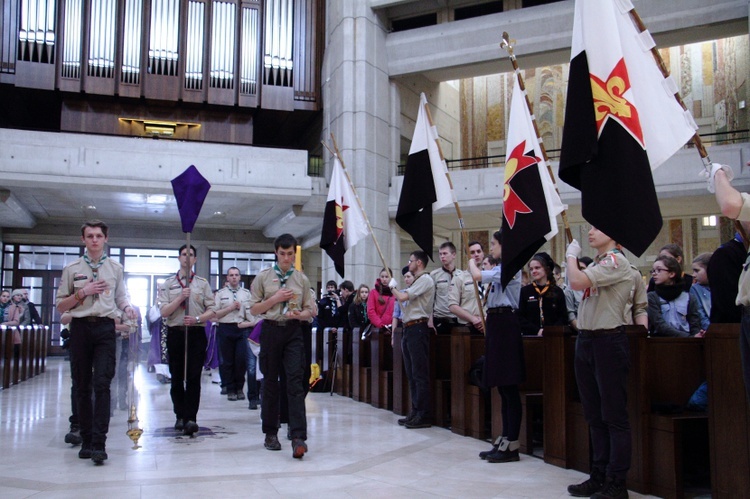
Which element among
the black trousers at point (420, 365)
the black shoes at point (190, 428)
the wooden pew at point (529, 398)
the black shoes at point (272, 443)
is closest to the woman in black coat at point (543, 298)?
the wooden pew at point (529, 398)

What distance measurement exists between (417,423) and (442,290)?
4.84ft

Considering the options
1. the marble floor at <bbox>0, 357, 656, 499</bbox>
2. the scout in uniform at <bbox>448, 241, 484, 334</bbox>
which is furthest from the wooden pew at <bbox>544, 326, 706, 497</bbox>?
the scout in uniform at <bbox>448, 241, 484, 334</bbox>

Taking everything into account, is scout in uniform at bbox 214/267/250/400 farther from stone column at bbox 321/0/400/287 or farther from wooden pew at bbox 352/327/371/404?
stone column at bbox 321/0/400/287

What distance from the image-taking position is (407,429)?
7.16 metres

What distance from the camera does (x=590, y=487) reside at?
441cm

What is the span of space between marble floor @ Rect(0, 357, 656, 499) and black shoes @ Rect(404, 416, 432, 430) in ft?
0.28

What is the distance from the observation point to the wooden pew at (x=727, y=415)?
395 centimetres

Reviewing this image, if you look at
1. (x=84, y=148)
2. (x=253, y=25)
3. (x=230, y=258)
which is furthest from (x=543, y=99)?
(x=84, y=148)

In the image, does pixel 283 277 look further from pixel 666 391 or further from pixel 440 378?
pixel 666 391

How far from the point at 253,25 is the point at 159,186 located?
5.15 meters

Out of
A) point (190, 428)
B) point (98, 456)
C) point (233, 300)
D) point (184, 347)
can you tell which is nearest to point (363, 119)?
point (233, 300)

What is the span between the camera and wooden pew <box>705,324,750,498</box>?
3.95 metres

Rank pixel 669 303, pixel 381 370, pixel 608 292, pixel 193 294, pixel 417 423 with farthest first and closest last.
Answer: pixel 381 370
pixel 417 423
pixel 193 294
pixel 669 303
pixel 608 292

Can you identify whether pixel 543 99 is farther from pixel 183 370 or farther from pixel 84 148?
pixel 183 370
